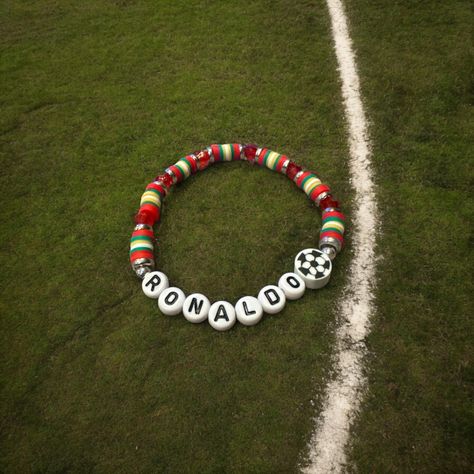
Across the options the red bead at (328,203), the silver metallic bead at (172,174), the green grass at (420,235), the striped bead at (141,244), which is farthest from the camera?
the silver metallic bead at (172,174)

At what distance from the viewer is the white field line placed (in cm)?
429

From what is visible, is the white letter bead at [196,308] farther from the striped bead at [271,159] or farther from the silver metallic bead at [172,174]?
the striped bead at [271,159]

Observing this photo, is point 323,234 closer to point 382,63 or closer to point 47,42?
point 382,63

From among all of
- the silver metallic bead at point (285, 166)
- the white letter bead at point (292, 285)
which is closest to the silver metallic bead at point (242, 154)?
the silver metallic bead at point (285, 166)

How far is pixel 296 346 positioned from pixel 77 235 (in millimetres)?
4004

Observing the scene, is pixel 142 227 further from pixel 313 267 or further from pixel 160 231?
pixel 313 267

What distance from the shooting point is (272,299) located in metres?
5.12

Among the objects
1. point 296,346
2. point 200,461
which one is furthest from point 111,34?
point 200,461

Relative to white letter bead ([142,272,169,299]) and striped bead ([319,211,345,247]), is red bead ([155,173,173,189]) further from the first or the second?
striped bead ([319,211,345,247])

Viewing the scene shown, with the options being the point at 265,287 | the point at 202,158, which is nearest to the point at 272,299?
the point at 265,287

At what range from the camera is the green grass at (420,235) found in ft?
14.0

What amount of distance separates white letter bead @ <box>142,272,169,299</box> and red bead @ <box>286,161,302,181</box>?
277 centimetres

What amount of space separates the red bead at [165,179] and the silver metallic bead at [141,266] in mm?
1504

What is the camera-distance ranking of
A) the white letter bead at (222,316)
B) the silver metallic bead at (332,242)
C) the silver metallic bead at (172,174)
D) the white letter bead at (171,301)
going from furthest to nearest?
the silver metallic bead at (172,174), the silver metallic bead at (332,242), the white letter bead at (171,301), the white letter bead at (222,316)
